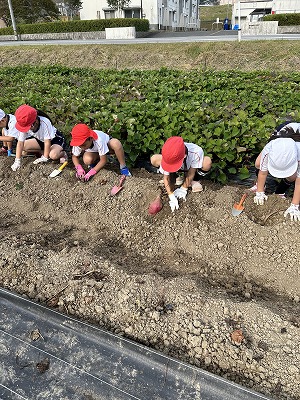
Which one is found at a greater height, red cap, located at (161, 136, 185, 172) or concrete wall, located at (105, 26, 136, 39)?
concrete wall, located at (105, 26, 136, 39)

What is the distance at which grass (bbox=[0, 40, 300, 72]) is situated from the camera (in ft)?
45.8

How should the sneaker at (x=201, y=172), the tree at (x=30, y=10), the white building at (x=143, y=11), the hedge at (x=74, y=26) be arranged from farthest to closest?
the white building at (x=143, y=11) < the tree at (x=30, y=10) < the hedge at (x=74, y=26) < the sneaker at (x=201, y=172)

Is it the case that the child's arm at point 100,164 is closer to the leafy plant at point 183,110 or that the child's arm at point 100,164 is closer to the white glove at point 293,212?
the leafy plant at point 183,110

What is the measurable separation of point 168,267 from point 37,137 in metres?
2.64

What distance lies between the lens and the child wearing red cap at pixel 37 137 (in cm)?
424

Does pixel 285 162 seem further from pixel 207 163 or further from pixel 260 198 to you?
pixel 207 163

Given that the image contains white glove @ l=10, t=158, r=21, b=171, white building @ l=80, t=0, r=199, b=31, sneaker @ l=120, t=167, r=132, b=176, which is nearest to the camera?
sneaker @ l=120, t=167, r=132, b=176

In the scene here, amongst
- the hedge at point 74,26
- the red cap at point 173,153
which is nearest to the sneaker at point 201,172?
the red cap at point 173,153

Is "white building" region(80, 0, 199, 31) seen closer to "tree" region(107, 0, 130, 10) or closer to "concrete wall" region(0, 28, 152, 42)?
"tree" region(107, 0, 130, 10)

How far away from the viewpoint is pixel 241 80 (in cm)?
690

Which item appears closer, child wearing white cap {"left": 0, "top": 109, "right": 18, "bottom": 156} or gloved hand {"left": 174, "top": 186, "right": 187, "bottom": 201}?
gloved hand {"left": 174, "top": 186, "right": 187, "bottom": 201}

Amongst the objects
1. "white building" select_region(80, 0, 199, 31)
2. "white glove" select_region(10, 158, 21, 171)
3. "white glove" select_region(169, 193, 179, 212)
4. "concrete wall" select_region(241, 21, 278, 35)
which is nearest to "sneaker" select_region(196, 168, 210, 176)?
"white glove" select_region(169, 193, 179, 212)

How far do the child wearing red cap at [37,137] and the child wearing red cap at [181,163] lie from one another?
152 cm

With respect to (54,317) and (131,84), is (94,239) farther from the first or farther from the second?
(131,84)
